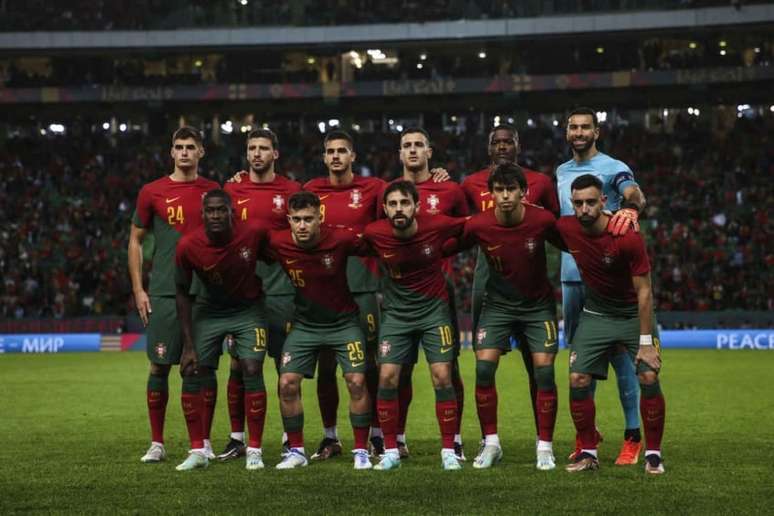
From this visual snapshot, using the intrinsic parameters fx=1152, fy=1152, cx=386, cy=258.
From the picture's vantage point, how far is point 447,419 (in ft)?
29.4

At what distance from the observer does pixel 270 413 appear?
14516mm

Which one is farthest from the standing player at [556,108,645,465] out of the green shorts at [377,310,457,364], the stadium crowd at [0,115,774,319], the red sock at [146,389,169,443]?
the stadium crowd at [0,115,774,319]

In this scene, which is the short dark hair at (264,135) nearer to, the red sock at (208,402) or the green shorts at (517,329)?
the red sock at (208,402)

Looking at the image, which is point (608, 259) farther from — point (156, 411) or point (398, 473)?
point (156, 411)

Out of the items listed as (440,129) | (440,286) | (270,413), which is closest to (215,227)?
(440,286)

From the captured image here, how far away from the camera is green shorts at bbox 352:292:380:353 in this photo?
31.7ft

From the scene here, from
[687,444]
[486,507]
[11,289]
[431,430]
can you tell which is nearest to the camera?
[486,507]

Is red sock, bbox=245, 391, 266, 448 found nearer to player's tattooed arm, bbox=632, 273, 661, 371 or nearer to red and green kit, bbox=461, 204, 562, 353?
red and green kit, bbox=461, 204, 562, 353

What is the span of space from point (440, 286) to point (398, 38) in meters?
37.1

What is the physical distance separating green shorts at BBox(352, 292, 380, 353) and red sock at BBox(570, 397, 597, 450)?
5.91ft

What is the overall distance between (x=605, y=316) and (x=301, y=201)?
2.55 m

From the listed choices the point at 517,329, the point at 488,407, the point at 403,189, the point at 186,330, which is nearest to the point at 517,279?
the point at 517,329

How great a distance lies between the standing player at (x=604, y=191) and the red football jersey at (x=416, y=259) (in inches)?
44.0

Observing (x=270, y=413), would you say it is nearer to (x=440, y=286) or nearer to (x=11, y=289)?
(x=440, y=286)
